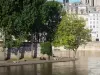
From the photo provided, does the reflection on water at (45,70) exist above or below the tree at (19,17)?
below

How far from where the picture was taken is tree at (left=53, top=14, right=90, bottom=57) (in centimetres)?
8219

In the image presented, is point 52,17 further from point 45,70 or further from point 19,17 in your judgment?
point 45,70

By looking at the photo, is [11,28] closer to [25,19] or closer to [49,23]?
[25,19]

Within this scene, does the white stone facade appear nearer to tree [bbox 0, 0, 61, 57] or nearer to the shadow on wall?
the shadow on wall

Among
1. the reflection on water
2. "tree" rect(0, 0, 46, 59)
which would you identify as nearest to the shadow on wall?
"tree" rect(0, 0, 46, 59)

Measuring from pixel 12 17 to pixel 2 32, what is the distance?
13.9 feet

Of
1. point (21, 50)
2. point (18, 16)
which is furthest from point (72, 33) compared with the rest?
point (18, 16)

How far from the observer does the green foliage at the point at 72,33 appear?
3236 inches

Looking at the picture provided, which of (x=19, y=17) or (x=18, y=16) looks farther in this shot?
(x=18, y=16)

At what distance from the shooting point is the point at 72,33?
84.5 meters

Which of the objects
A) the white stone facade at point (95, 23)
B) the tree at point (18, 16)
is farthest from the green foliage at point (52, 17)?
the white stone facade at point (95, 23)

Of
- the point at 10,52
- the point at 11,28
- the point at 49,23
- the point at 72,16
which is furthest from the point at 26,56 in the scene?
the point at 49,23

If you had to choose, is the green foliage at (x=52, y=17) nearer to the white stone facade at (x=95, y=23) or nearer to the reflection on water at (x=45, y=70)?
the reflection on water at (x=45, y=70)

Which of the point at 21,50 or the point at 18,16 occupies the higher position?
the point at 18,16
